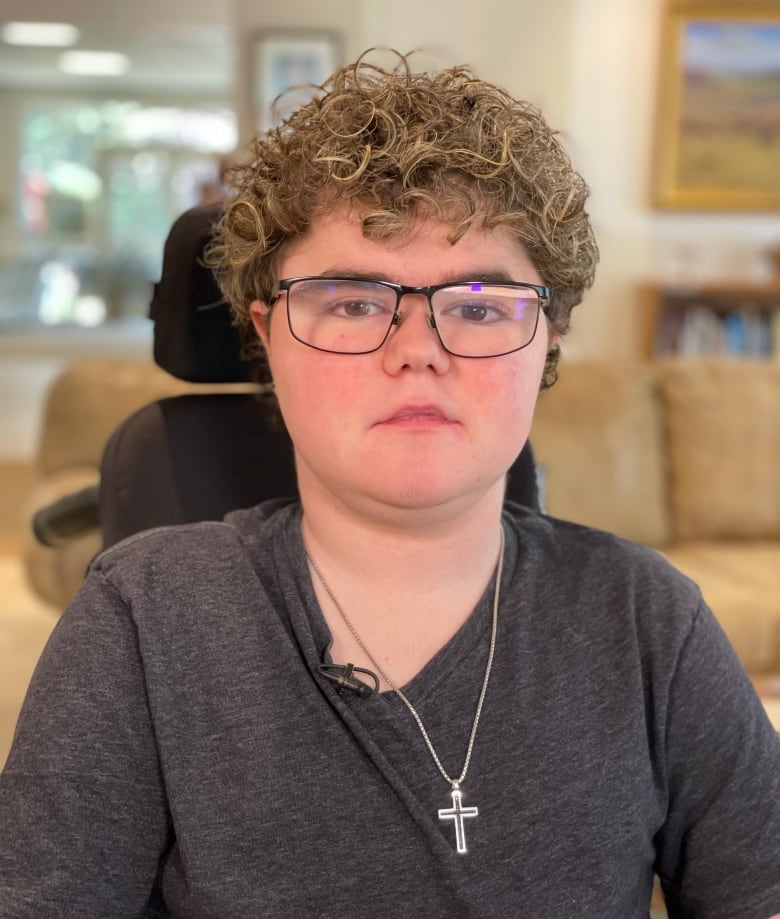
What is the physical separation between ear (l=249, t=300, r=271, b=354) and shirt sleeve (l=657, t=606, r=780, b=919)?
0.47 metres

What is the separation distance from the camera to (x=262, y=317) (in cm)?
105

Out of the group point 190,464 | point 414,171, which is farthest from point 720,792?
point 190,464

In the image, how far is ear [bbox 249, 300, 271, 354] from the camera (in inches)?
40.1

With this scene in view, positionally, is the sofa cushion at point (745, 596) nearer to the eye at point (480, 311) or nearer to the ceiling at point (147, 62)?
the eye at point (480, 311)

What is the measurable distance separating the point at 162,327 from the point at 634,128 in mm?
4104

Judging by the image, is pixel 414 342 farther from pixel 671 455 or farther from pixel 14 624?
pixel 14 624

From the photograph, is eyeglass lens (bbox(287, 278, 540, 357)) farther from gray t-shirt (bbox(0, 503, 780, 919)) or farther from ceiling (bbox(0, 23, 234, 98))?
ceiling (bbox(0, 23, 234, 98))

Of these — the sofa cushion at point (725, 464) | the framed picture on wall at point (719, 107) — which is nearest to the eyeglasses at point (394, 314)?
the sofa cushion at point (725, 464)

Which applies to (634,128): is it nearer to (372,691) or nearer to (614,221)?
(614,221)

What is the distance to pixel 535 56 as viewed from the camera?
5.00 m

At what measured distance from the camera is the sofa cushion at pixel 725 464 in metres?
3.21

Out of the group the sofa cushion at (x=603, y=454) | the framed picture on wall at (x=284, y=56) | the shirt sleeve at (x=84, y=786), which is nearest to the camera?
the shirt sleeve at (x=84, y=786)

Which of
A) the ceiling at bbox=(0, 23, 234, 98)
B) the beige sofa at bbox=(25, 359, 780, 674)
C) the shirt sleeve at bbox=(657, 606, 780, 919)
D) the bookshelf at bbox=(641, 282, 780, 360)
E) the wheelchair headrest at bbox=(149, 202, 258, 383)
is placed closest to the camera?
the shirt sleeve at bbox=(657, 606, 780, 919)

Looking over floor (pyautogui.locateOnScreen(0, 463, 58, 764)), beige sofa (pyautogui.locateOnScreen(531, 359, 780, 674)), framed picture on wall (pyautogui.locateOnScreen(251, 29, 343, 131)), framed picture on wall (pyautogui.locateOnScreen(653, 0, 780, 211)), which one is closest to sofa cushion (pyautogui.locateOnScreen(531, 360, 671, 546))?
beige sofa (pyautogui.locateOnScreen(531, 359, 780, 674))
